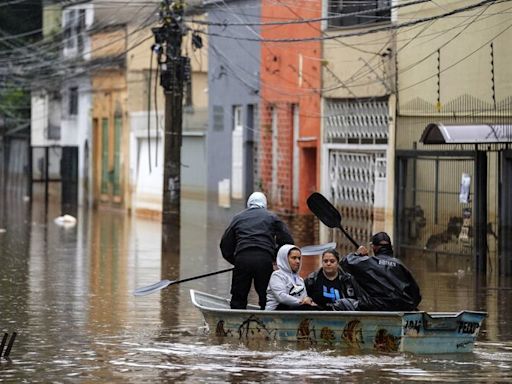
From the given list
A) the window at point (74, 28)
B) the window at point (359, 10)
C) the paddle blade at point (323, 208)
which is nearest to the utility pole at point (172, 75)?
the window at point (359, 10)

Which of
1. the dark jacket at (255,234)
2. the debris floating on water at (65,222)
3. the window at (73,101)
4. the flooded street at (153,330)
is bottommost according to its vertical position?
the flooded street at (153,330)

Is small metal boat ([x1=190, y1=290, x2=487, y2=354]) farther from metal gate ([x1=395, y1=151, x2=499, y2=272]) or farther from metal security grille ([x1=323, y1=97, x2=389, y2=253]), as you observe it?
metal security grille ([x1=323, y1=97, x2=389, y2=253])

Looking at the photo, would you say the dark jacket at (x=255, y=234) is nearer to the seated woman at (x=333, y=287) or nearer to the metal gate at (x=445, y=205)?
the seated woman at (x=333, y=287)

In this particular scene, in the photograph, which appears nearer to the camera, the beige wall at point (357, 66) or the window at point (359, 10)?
the window at point (359, 10)

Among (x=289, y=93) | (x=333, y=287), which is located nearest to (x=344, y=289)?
(x=333, y=287)

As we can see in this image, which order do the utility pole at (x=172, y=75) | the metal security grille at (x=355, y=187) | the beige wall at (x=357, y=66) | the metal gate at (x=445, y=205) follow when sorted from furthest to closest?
the metal security grille at (x=355, y=187), the beige wall at (x=357, y=66), the utility pole at (x=172, y=75), the metal gate at (x=445, y=205)

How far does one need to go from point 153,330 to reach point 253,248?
1.57m

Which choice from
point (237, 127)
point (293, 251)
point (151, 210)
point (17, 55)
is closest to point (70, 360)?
point (293, 251)

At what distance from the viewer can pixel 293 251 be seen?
52.5 ft

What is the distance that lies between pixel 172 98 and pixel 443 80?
5288 mm

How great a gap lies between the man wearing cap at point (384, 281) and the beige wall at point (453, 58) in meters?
12.2

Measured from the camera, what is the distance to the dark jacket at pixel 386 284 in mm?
15281

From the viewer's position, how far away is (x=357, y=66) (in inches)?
1314

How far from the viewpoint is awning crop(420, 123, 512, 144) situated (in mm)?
24609
